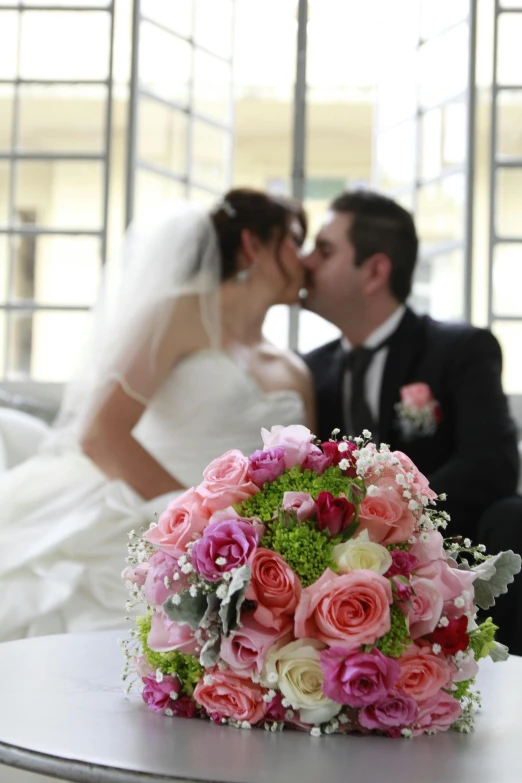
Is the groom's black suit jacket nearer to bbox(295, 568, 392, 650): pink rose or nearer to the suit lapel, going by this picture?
the suit lapel

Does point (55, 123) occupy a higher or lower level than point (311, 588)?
higher

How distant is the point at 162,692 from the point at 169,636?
0.06 meters

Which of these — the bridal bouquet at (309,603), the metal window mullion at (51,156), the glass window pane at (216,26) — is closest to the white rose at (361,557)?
the bridal bouquet at (309,603)

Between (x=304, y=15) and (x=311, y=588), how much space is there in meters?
3.65

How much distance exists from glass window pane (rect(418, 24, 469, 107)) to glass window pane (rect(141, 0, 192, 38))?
959 millimetres

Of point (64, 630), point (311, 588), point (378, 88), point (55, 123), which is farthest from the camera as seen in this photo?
point (378, 88)

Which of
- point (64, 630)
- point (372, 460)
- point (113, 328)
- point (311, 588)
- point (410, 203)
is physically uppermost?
point (410, 203)

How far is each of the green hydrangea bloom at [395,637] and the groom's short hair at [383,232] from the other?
2.18 m

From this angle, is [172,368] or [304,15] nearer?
[172,368]

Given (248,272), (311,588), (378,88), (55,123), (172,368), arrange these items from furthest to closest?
(378,88), (55,123), (248,272), (172,368), (311,588)

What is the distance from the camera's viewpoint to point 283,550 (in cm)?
100

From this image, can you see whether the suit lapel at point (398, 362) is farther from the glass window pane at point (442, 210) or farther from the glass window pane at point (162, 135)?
the glass window pane at point (162, 135)

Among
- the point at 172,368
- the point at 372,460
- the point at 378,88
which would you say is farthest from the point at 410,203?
the point at 372,460

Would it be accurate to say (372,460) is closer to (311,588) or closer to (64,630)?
(311,588)
